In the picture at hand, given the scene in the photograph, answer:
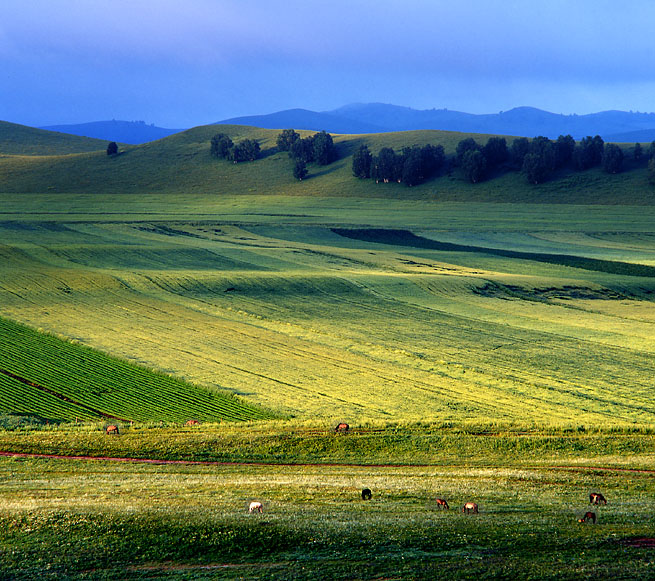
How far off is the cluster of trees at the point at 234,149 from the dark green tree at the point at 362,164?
29.9m

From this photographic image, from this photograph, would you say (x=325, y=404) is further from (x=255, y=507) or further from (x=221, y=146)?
(x=221, y=146)

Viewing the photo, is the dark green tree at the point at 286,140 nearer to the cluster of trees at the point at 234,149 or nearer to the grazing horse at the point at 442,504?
the cluster of trees at the point at 234,149

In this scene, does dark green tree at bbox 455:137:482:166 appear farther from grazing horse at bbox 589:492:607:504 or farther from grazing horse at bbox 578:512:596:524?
grazing horse at bbox 578:512:596:524

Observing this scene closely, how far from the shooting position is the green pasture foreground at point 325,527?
1630cm

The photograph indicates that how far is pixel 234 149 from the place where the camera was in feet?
588

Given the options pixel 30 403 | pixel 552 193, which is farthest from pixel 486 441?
pixel 552 193

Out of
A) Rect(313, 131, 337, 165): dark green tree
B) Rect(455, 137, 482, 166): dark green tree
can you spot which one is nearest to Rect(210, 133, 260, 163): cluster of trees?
Rect(313, 131, 337, 165): dark green tree

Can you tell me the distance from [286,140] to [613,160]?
77089 mm

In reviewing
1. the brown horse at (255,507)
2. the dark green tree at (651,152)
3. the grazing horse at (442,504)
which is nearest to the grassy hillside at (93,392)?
the brown horse at (255,507)

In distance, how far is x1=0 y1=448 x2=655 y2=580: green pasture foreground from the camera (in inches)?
642

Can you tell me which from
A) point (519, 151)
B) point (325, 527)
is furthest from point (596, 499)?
point (519, 151)

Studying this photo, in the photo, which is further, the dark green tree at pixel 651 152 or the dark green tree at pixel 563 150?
the dark green tree at pixel 563 150

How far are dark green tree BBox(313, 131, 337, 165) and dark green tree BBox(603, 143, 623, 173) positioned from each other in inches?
2421

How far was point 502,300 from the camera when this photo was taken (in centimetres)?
6538
